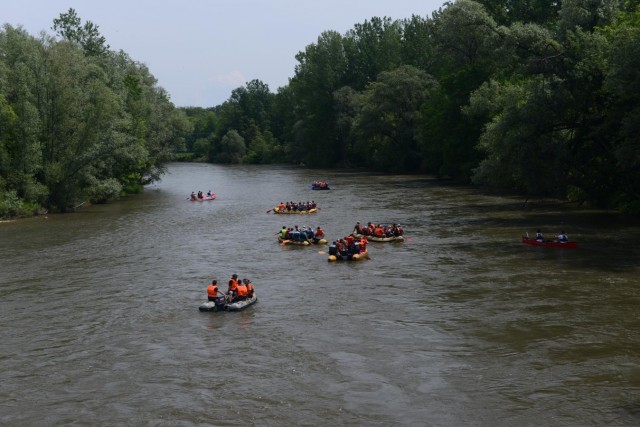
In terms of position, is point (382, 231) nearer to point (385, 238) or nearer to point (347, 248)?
point (385, 238)

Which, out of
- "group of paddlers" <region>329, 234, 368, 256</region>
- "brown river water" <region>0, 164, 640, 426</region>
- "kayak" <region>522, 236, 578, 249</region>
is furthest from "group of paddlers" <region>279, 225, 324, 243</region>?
"kayak" <region>522, 236, 578, 249</region>

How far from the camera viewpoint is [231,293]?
87.3ft

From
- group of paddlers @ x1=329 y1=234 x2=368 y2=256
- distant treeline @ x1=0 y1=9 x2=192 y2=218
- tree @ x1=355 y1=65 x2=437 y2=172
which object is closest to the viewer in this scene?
group of paddlers @ x1=329 y1=234 x2=368 y2=256

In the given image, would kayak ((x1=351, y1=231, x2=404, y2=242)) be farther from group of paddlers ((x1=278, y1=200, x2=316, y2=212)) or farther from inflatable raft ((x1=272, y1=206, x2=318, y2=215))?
group of paddlers ((x1=278, y1=200, x2=316, y2=212))

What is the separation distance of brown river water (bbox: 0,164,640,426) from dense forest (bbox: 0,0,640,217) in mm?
5496

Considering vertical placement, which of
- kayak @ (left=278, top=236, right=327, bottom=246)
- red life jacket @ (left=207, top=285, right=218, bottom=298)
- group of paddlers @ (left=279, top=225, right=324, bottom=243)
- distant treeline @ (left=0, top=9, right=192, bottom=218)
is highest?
distant treeline @ (left=0, top=9, right=192, bottom=218)

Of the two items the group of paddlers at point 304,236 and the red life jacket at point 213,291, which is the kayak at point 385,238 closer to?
the group of paddlers at point 304,236

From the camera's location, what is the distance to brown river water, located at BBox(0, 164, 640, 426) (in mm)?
17219

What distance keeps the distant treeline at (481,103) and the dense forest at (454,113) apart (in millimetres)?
140

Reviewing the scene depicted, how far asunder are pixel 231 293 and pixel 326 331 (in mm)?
5039

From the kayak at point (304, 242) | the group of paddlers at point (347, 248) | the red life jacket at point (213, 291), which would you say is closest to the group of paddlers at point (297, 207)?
the kayak at point (304, 242)

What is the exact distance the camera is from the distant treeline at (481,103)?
144 ft

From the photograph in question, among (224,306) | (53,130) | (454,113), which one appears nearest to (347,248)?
(224,306)

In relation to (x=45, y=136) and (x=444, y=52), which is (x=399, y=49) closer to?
(x=444, y=52)
